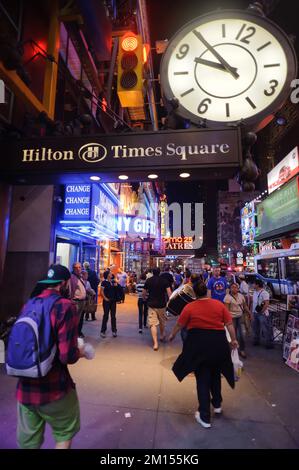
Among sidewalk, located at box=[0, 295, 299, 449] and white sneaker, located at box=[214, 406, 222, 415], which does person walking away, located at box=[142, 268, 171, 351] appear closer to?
sidewalk, located at box=[0, 295, 299, 449]

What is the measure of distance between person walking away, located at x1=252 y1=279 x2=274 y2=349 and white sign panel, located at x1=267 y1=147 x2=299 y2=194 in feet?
64.9

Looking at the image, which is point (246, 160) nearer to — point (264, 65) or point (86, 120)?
point (264, 65)

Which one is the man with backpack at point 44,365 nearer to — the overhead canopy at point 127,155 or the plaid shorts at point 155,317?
the overhead canopy at point 127,155

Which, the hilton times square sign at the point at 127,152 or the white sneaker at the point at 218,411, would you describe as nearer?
the white sneaker at the point at 218,411

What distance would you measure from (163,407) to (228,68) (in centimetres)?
531

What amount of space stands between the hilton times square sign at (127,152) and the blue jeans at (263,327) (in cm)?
499

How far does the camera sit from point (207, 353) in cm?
343

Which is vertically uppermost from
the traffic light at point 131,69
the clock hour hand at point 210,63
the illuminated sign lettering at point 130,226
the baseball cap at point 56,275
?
the traffic light at point 131,69

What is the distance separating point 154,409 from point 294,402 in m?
2.21

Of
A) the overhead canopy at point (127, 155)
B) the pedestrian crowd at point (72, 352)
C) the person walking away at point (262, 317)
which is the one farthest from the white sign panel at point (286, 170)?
the overhead canopy at point (127, 155)

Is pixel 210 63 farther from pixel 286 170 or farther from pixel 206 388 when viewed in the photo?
pixel 286 170

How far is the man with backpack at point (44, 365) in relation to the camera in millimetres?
2084

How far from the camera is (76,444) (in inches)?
118

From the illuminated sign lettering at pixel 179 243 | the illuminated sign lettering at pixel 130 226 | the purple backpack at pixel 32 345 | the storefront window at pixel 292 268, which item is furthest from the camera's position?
the illuminated sign lettering at pixel 179 243
